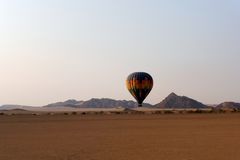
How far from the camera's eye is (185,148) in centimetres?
2216

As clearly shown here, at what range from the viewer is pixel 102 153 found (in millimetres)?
20547

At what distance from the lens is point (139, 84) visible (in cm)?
9581

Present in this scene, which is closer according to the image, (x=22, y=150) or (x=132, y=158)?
(x=132, y=158)

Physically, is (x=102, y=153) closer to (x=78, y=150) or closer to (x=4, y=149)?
(x=78, y=150)

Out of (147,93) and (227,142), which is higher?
(147,93)

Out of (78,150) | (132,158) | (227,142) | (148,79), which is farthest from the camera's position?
(148,79)

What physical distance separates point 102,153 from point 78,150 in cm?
163

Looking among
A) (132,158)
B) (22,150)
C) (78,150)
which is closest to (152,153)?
(132,158)

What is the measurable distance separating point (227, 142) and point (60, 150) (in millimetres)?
8736

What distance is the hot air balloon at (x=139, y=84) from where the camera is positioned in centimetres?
9581

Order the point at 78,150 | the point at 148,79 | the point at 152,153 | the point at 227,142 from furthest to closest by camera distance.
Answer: the point at 148,79, the point at 227,142, the point at 78,150, the point at 152,153

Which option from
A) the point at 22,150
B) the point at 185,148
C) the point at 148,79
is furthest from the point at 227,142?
the point at 148,79

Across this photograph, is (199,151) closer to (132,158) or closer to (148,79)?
(132,158)

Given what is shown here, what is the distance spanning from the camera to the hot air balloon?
95806mm
